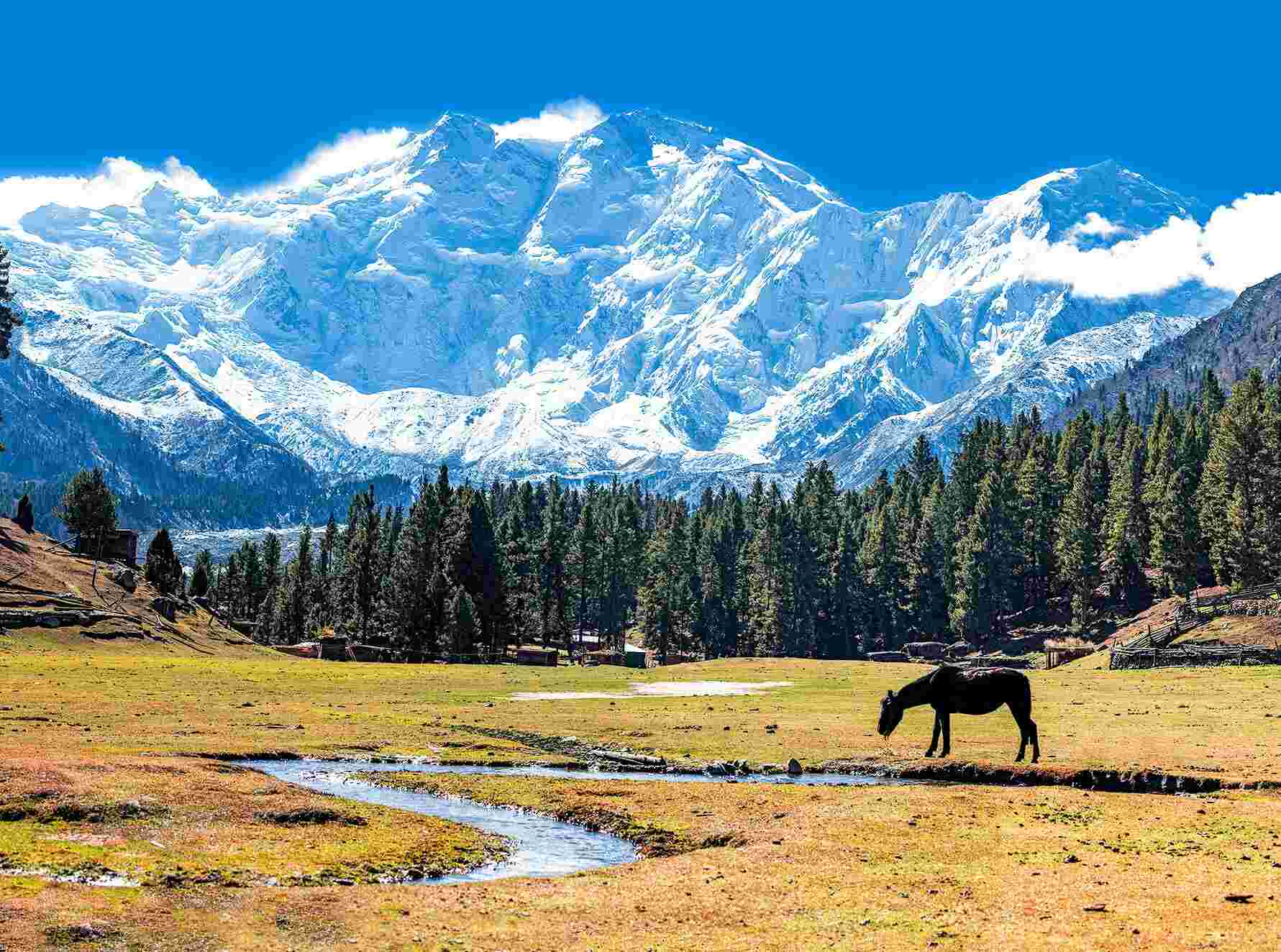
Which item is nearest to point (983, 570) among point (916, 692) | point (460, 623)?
A: point (460, 623)

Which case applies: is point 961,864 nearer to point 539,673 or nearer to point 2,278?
point 539,673

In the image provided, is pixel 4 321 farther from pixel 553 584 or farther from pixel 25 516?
pixel 553 584

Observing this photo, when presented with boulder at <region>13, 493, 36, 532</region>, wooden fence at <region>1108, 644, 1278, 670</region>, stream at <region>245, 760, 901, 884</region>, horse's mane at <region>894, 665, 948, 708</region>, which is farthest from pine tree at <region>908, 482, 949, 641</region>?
stream at <region>245, 760, 901, 884</region>

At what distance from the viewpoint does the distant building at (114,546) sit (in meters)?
155

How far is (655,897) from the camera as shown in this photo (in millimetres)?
26297

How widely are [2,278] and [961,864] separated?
142 meters

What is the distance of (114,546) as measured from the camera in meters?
160

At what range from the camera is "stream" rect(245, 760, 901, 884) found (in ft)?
103

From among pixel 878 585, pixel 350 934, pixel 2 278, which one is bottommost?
pixel 350 934

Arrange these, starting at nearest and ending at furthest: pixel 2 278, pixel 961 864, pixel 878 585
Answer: pixel 961 864 → pixel 2 278 → pixel 878 585

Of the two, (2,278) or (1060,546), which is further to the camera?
(1060,546)

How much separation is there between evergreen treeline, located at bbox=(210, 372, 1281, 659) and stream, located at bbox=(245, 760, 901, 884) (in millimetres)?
92590

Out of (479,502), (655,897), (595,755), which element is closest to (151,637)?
(479,502)

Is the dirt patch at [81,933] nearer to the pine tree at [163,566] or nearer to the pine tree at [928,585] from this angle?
the pine tree at [163,566]
